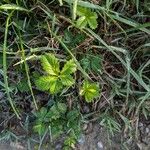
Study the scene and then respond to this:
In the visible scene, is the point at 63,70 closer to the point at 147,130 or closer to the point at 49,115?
the point at 49,115

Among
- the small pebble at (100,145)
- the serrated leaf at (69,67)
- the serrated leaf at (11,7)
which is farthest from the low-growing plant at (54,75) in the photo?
the small pebble at (100,145)

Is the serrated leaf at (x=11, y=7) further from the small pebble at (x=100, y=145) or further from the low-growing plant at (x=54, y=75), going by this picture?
the small pebble at (x=100, y=145)

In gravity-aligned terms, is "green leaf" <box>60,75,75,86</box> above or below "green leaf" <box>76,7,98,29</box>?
below

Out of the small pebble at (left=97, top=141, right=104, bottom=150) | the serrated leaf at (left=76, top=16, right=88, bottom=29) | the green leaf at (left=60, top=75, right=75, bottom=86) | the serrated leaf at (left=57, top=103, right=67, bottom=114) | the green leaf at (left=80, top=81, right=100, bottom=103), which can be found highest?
the serrated leaf at (left=76, top=16, right=88, bottom=29)

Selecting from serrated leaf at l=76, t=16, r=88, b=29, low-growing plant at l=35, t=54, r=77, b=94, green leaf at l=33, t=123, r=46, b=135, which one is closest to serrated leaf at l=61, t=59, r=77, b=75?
low-growing plant at l=35, t=54, r=77, b=94

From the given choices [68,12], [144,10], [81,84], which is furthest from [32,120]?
[144,10]

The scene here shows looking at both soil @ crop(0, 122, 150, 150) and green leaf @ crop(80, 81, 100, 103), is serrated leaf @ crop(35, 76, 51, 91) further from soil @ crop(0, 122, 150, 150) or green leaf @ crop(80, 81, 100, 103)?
soil @ crop(0, 122, 150, 150)
